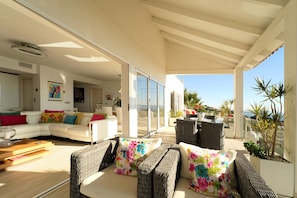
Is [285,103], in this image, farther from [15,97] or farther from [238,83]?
[15,97]

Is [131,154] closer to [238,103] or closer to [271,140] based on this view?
[271,140]

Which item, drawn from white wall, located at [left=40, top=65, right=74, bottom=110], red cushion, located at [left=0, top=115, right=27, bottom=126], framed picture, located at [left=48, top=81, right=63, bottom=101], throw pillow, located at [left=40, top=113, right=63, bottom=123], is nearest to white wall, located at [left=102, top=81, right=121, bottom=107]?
white wall, located at [left=40, top=65, right=74, bottom=110]

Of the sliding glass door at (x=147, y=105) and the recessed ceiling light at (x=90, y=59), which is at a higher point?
the recessed ceiling light at (x=90, y=59)

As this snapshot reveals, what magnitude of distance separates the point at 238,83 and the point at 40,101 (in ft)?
25.2

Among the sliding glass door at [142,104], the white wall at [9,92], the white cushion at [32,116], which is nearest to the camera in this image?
the sliding glass door at [142,104]

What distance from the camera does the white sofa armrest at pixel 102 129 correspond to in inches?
162

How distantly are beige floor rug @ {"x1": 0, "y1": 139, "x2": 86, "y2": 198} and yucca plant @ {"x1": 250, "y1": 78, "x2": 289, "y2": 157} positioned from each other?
324cm

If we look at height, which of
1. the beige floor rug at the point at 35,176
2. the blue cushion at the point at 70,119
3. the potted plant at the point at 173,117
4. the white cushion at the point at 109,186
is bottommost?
the beige floor rug at the point at 35,176

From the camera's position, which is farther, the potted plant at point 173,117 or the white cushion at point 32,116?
the potted plant at point 173,117

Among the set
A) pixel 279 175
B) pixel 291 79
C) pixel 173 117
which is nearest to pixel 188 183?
pixel 279 175

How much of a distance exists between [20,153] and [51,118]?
2.61m

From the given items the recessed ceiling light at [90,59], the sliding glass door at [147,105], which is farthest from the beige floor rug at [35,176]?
the recessed ceiling light at [90,59]

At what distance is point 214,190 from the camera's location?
1.32 meters

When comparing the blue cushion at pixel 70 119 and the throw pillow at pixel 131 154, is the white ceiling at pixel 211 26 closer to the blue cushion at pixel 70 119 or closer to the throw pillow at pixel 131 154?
the throw pillow at pixel 131 154
